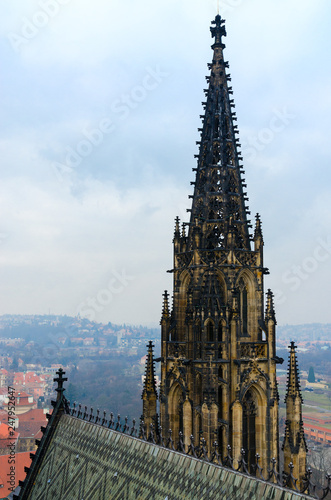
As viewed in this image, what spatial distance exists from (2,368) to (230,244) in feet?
361

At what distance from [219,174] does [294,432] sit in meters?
11.8

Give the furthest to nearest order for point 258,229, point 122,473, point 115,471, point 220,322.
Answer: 1. point 258,229
2. point 220,322
3. point 115,471
4. point 122,473

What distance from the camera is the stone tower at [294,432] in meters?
21.4

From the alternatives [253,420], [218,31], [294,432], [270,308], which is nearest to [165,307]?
[270,308]

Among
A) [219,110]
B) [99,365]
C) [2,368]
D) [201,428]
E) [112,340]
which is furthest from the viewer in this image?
[112,340]

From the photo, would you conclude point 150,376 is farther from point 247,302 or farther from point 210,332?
point 247,302

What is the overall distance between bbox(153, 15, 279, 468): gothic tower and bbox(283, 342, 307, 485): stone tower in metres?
0.59

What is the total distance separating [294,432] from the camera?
21750 mm

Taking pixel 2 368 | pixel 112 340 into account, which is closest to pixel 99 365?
pixel 2 368

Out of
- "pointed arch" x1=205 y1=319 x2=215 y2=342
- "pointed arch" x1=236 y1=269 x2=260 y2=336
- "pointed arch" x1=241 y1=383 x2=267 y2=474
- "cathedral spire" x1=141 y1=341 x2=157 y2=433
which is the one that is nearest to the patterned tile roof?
"cathedral spire" x1=141 y1=341 x2=157 y2=433

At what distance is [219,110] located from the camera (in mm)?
25156

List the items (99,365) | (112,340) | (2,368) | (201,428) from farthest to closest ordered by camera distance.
A: (112,340) < (99,365) < (2,368) < (201,428)

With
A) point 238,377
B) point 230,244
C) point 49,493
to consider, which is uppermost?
point 230,244

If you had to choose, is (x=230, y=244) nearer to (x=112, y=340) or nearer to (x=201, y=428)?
(x=201, y=428)
